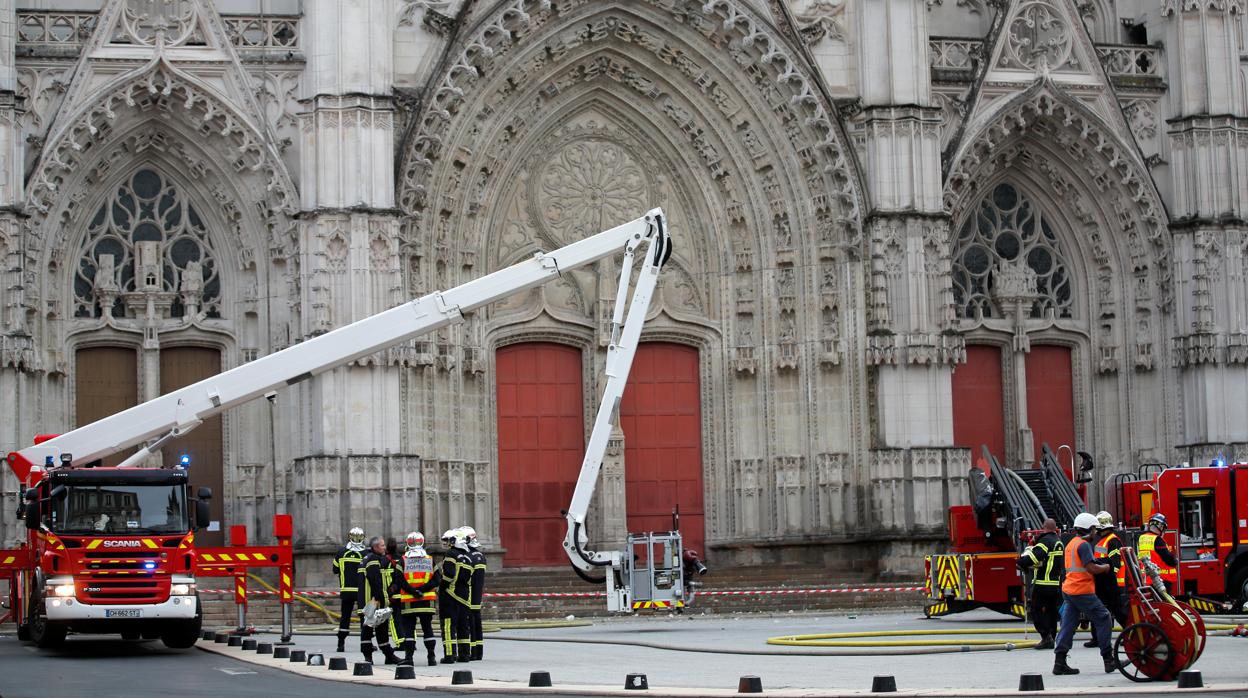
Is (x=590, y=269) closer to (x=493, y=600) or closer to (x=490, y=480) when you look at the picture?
(x=490, y=480)

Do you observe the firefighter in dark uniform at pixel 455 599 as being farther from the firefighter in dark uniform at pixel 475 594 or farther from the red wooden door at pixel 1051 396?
the red wooden door at pixel 1051 396

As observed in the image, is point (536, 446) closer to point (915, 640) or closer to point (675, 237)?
point (675, 237)

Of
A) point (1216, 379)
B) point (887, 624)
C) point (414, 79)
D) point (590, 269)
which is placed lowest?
point (887, 624)

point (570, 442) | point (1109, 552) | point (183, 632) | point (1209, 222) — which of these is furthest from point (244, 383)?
point (1209, 222)

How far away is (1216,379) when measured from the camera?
1373 inches

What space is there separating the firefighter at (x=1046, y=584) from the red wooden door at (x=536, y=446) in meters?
14.3

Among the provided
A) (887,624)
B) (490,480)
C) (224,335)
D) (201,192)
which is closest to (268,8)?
(201,192)

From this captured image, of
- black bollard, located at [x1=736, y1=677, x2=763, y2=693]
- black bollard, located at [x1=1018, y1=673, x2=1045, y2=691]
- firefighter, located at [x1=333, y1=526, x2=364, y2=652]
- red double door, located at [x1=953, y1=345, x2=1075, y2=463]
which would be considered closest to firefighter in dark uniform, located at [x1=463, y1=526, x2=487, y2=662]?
firefighter, located at [x1=333, y1=526, x2=364, y2=652]

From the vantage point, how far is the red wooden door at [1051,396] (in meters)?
36.5

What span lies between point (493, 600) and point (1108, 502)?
9.11 meters

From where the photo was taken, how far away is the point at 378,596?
20.4m

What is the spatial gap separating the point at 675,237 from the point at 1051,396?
747 cm

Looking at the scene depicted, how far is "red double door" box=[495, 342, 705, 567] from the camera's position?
34312mm

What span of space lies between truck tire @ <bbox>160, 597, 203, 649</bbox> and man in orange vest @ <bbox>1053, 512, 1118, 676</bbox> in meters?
9.60
